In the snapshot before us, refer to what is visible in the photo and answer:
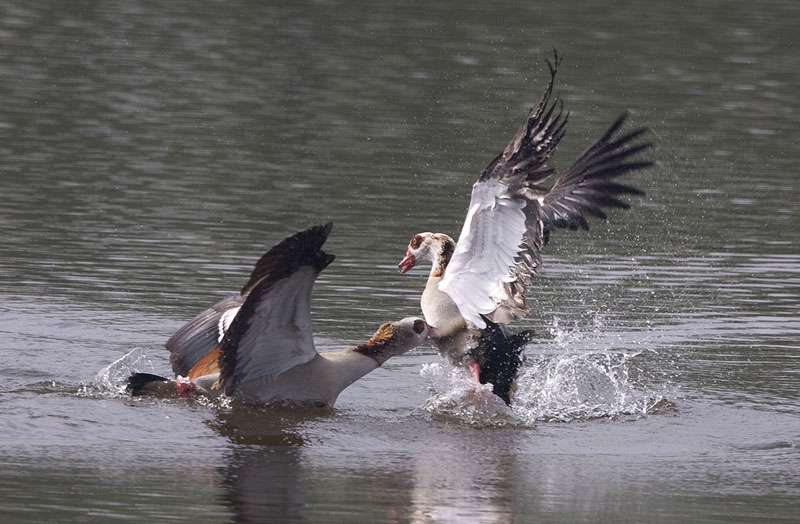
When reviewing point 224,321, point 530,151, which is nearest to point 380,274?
point 224,321

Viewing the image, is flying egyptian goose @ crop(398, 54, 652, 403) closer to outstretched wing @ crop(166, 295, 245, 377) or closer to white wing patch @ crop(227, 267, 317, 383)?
white wing patch @ crop(227, 267, 317, 383)

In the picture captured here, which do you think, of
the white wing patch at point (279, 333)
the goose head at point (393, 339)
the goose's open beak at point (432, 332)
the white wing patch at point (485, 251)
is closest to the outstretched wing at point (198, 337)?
the white wing patch at point (279, 333)

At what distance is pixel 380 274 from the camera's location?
14.8 metres

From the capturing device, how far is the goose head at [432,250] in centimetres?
1245

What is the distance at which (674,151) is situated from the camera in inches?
851

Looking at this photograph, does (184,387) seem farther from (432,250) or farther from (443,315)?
(432,250)

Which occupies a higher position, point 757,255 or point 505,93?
point 505,93

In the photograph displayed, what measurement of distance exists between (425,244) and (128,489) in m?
4.56

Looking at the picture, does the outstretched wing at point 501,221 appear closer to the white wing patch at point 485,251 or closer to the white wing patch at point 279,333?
the white wing patch at point 485,251

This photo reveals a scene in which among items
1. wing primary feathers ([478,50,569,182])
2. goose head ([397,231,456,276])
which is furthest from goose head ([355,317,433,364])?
wing primary feathers ([478,50,569,182])

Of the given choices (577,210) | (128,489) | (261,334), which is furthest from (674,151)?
(128,489)

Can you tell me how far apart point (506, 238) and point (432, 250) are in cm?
174

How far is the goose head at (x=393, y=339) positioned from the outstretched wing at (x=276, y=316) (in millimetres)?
597

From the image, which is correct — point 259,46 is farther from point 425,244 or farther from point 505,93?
point 425,244
